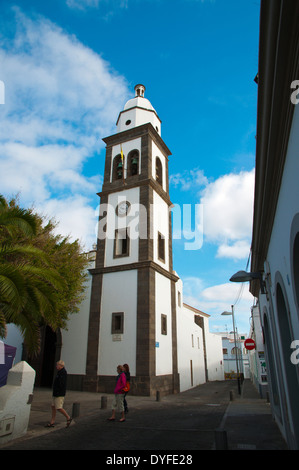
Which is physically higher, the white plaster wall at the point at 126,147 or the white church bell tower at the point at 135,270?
the white plaster wall at the point at 126,147

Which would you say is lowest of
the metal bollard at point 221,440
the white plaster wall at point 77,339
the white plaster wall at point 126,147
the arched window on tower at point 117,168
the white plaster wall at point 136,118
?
the metal bollard at point 221,440

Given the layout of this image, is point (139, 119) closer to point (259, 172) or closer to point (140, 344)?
point (140, 344)

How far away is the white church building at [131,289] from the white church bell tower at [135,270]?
0.05 m

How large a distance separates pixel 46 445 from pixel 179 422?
426 centimetres

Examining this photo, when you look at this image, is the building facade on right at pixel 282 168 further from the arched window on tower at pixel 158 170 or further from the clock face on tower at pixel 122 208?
the arched window on tower at pixel 158 170

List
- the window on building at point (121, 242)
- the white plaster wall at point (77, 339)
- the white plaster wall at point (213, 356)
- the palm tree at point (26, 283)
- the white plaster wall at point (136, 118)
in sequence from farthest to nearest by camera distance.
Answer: the white plaster wall at point (213, 356), the white plaster wall at point (136, 118), the window on building at point (121, 242), the white plaster wall at point (77, 339), the palm tree at point (26, 283)

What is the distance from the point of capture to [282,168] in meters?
4.45

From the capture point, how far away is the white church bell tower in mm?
16656

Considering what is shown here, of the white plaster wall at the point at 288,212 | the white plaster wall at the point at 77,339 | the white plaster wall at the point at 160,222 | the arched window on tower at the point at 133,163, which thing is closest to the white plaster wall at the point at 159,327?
the white plaster wall at the point at 160,222

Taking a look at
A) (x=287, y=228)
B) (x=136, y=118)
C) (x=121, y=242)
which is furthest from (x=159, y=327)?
(x=136, y=118)

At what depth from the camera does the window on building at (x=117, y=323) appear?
17234 millimetres

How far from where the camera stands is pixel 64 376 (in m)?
8.24

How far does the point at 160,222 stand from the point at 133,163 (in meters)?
4.76

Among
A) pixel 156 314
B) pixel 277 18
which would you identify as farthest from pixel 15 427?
pixel 156 314
